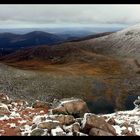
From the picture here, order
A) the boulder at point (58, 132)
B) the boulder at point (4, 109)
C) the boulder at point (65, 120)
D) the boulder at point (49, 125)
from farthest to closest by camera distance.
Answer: the boulder at point (4, 109) → the boulder at point (65, 120) → the boulder at point (49, 125) → the boulder at point (58, 132)

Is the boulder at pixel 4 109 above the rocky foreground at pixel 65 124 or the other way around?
above

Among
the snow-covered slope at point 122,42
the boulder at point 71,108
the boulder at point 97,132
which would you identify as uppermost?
the snow-covered slope at point 122,42

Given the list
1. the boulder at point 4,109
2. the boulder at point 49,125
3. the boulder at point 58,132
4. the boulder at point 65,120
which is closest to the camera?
the boulder at point 58,132

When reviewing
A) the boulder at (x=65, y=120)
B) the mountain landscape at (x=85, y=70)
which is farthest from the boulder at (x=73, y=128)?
the mountain landscape at (x=85, y=70)

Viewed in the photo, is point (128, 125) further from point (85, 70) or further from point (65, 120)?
point (85, 70)

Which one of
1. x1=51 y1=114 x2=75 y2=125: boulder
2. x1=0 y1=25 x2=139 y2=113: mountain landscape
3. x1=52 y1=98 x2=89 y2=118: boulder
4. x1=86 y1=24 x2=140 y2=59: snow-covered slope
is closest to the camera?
x1=51 y1=114 x2=75 y2=125: boulder

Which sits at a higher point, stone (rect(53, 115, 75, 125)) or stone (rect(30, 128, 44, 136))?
stone (rect(53, 115, 75, 125))

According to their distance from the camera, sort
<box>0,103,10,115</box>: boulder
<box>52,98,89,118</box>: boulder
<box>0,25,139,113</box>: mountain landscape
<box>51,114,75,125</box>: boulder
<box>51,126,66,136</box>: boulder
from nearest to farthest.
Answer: <box>51,126,66,136</box>: boulder → <box>51,114,75,125</box>: boulder → <box>52,98,89,118</box>: boulder → <box>0,103,10,115</box>: boulder → <box>0,25,139,113</box>: mountain landscape

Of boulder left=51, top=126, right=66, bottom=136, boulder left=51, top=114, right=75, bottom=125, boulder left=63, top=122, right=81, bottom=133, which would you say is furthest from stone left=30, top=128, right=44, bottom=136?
boulder left=51, top=114, right=75, bottom=125

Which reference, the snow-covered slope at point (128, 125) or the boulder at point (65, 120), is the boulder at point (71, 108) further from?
the boulder at point (65, 120)

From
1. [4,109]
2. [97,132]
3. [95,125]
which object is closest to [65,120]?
[95,125]

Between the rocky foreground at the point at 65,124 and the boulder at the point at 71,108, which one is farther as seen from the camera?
the boulder at the point at 71,108

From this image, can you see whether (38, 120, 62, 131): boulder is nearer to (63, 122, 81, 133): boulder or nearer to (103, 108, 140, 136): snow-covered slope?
(63, 122, 81, 133): boulder
